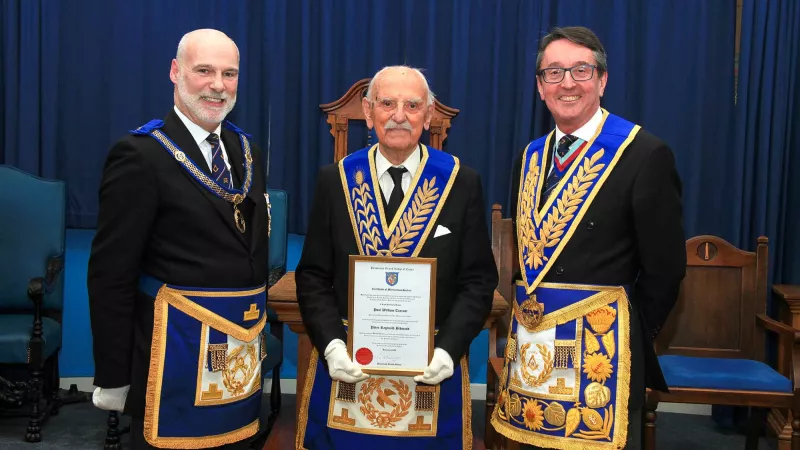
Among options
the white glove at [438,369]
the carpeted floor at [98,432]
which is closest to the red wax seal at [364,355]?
the white glove at [438,369]

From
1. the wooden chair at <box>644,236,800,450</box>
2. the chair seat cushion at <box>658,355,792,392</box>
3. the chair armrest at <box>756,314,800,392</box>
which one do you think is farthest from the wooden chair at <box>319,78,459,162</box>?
the chair armrest at <box>756,314,800,392</box>

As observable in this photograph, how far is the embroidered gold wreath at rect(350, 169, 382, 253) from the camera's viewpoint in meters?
2.04

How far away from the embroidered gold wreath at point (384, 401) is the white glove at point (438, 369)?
0.13m

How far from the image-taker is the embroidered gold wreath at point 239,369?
208 cm

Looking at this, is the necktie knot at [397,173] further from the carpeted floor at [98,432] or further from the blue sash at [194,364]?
the carpeted floor at [98,432]

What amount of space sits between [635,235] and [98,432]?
3120mm

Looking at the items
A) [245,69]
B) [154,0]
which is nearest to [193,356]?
[245,69]

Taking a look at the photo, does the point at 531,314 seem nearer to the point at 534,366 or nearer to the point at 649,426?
the point at 534,366

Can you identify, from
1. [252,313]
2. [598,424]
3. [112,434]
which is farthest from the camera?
[112,434]

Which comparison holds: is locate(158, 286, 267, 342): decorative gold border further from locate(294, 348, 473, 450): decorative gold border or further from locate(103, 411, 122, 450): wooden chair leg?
locate(103, 411, 122, 450): wooden chair leg

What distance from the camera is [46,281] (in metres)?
3.92

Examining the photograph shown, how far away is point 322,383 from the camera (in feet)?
6.89

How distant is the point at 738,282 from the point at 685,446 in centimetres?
93

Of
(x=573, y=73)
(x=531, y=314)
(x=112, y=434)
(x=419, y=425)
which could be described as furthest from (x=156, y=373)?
(x=112, y=434)
